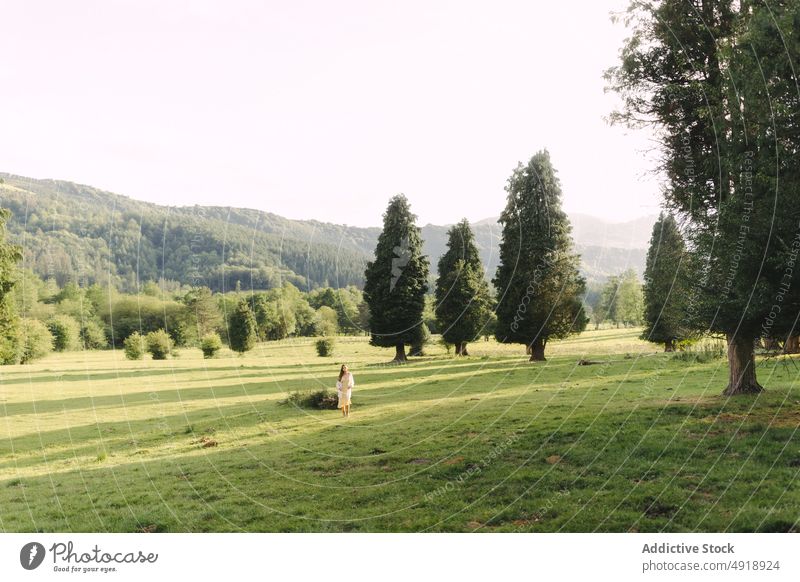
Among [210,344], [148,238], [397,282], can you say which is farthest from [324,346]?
[148,238]

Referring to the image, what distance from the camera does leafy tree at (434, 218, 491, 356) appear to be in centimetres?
4925

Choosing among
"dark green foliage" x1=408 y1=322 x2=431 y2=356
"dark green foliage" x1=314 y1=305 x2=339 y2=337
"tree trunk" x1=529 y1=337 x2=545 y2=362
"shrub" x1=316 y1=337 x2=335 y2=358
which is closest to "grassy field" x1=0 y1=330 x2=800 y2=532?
"dark green foliage" x1=314 y1=305 x2=339 y2=337

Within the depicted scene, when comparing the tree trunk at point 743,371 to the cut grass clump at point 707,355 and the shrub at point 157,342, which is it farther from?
the shrub at point 157,342

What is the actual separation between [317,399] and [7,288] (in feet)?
62.2

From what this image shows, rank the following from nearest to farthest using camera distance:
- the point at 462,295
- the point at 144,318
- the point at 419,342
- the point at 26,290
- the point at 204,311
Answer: the point at 204,311
the point at 26,290
the point at 144,318
the point at 419,342
the point at 462,295

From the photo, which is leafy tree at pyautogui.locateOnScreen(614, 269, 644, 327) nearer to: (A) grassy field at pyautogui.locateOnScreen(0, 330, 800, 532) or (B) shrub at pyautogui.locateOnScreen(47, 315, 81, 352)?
(A) grassy field at pyautogui.locateOnScreen(0, 330, 800, 532)

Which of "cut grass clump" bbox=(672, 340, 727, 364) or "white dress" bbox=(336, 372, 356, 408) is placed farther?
"cut grass clump" bbox=(672, 340, 727, 364)

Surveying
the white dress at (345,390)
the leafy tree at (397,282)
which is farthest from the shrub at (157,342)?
the white dress at (345,390)

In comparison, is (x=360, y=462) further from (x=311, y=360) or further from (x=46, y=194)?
(x=311, y=360)

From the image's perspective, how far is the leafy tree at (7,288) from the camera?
2781 cm

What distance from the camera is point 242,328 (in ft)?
131

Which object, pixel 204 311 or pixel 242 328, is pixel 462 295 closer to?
pixel 242 328
